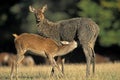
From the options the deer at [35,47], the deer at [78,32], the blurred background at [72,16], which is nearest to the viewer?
the deer at [35,47]

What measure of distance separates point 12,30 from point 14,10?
6.62 feet

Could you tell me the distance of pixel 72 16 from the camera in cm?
3119

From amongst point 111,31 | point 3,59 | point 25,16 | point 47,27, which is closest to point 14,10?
point 25,16

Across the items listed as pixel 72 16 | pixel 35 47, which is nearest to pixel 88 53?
pixel 35 47

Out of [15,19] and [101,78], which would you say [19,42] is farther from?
[15,19]

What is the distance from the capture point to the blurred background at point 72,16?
96.2ft

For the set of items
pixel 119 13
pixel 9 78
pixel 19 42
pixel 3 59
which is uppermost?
pixel 19 42

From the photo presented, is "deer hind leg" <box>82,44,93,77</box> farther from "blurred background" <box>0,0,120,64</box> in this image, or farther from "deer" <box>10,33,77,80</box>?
"blurred background" <box>0,0,120,64</box>

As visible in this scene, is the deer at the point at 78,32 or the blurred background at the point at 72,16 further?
the blurred background at the point at 72,16

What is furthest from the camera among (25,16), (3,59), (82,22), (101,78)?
(25,16)

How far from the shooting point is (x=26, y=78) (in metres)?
12.9

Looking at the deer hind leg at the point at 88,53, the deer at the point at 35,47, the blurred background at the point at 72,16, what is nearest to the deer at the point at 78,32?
the deer hind leg at the point at 88,53

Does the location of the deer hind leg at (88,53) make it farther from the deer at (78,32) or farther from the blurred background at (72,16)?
the blurred background at (72,16)

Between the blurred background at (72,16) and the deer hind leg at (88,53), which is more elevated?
the deer hind leg at (88,53)
